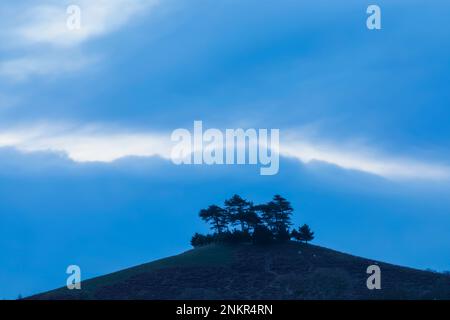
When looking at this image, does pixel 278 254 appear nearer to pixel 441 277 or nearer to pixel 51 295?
pixel 441 277

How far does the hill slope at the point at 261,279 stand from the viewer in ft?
270

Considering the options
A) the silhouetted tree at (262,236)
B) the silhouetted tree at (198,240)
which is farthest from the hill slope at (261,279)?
the silhouetted tree at (198,240)

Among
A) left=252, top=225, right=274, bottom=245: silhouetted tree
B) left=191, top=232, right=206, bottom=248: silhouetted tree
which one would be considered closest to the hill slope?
left=252, top=225, right=274, bottom=245: silhouetted tree

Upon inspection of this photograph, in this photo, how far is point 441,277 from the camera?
88.2 metres

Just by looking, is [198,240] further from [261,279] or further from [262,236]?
[261,279]

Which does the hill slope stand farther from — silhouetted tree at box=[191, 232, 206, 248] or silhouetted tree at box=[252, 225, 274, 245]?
silhouetted tree at box=[191, 232, 206, 248]

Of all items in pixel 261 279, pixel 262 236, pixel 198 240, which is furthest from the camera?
pixel 198 240

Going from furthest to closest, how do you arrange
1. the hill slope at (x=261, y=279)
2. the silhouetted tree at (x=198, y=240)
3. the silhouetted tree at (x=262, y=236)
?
the silhouetted tree at (x=198, y=240) < the silhouetted tree at (x=262, y=236) < the hill slope at (x=261, y=279)

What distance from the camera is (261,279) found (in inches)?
3418

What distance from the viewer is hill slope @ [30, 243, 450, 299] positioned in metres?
82.4

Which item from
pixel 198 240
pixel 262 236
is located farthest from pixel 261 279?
pixel 198 240

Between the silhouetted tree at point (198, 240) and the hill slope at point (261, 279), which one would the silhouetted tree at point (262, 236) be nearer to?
the hill slope at point (261, 279)
